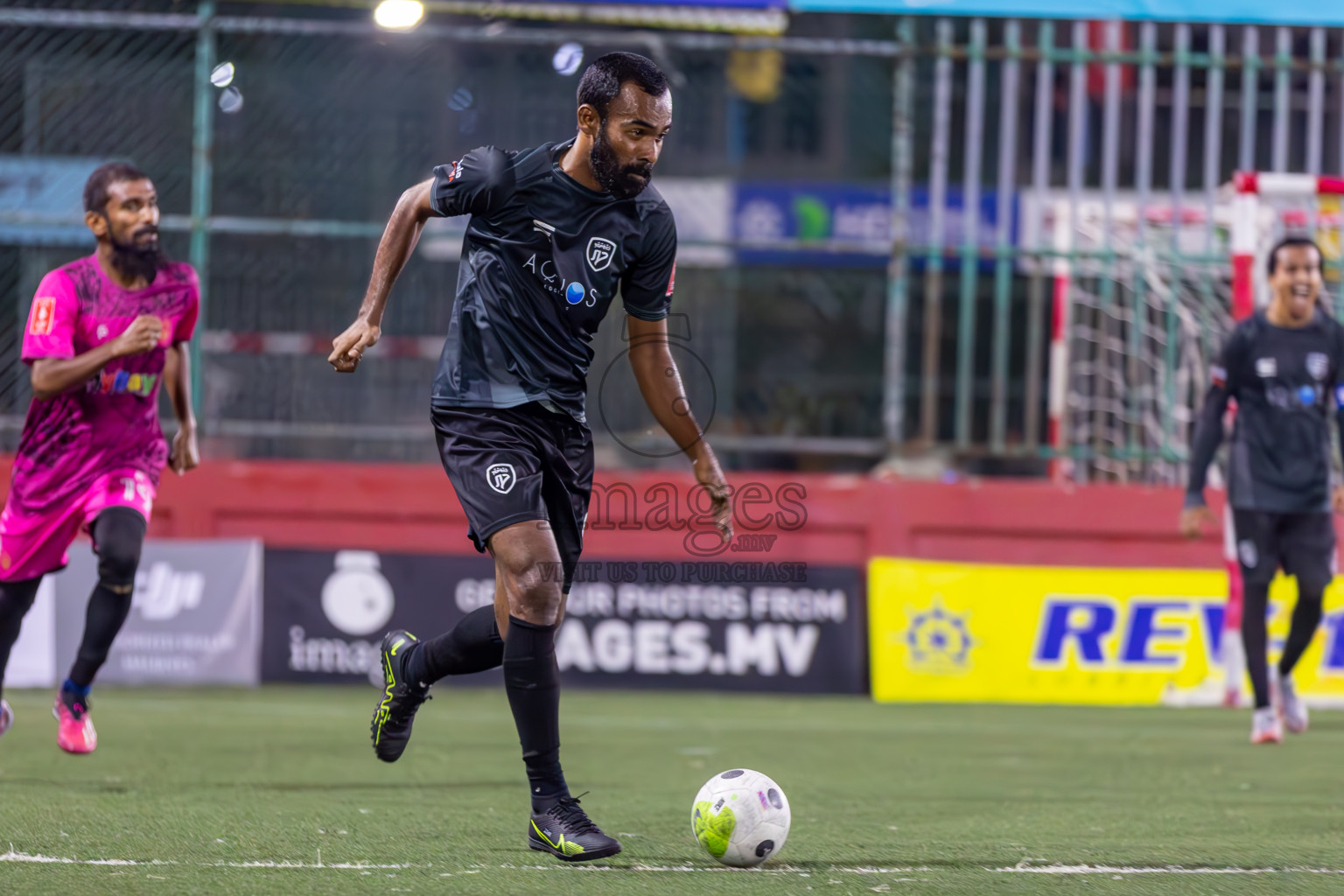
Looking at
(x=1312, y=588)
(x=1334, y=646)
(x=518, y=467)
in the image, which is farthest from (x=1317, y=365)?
(x=518, y=467)

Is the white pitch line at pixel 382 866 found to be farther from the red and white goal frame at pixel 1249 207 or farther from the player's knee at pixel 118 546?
the red and white goal frame at pixel 1249 207

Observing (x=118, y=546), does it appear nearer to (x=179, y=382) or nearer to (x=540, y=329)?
(x=179, y=382)

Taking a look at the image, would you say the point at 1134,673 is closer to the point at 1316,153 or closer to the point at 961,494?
the point at 961,494

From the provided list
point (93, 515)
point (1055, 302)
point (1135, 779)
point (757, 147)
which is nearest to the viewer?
point (93, 515)

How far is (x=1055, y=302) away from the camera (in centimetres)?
1103

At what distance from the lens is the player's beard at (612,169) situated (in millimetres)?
4407

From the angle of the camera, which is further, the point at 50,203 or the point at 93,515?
the point at 50,203

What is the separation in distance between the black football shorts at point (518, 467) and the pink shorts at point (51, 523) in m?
1.99

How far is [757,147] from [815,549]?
813 cm

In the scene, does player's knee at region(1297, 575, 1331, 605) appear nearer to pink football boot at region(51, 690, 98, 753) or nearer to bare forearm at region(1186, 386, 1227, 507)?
bare forearm at region(1186, 386, 1227, 507)

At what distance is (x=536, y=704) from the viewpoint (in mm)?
4320

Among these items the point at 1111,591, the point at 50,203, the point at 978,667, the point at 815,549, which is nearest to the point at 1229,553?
the point at 1111,591

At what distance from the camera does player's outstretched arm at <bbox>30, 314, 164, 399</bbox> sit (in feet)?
19.0

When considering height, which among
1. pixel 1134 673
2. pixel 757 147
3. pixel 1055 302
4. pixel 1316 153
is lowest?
pixel 1134 673
